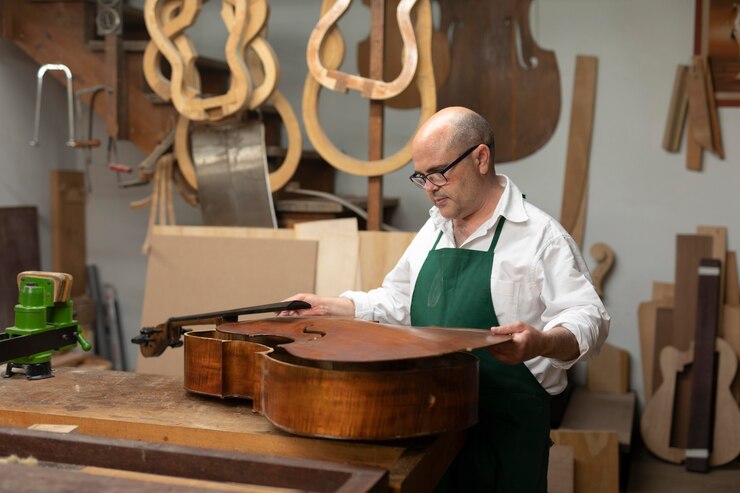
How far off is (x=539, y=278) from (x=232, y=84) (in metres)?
2.40

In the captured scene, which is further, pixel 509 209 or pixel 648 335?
pixel 648 335

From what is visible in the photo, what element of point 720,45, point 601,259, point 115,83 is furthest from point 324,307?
point 720,45

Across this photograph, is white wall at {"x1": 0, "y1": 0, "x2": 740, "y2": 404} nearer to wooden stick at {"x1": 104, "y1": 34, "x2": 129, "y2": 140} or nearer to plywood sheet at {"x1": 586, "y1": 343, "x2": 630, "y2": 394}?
plywood sheet at {"x1": 586, "y1": 343, "x2": 630, "y2": 394}

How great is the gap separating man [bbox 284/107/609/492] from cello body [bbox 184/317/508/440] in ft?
1.44

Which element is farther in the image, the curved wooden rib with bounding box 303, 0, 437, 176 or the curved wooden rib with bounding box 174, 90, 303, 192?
the curved wooden rib with bounding box 174, 90, 303, 192

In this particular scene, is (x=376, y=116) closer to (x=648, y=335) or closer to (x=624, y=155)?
(x=624, y=155)

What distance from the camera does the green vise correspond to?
2.37 meters

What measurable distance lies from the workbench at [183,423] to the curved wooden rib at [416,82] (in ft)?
6.23

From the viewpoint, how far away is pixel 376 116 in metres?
4.14

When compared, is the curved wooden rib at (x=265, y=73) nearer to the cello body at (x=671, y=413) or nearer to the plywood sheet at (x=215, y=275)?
the plywood sheet at (x=215, y=275)

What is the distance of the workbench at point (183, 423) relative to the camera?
181 centimetres

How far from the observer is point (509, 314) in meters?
2.41

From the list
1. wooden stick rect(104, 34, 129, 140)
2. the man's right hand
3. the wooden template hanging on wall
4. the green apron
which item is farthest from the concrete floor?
wooden stick rect(104, 34, 129, 140)

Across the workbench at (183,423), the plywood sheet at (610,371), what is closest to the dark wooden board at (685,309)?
the plywood sheet at (610,371)
